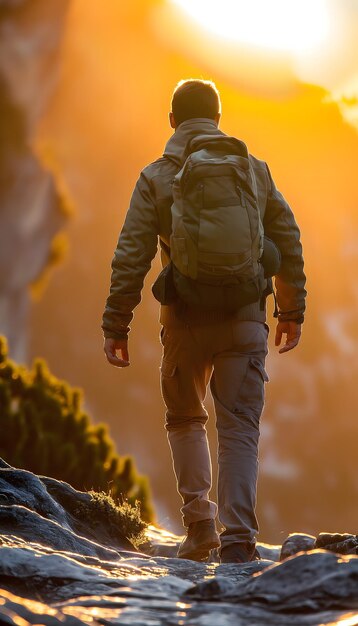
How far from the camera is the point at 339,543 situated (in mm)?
5117

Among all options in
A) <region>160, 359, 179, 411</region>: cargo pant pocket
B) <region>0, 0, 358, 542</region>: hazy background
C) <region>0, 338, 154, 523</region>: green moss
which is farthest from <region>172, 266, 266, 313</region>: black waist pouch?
<region>0, 0, 358, 542</region>: hazy background

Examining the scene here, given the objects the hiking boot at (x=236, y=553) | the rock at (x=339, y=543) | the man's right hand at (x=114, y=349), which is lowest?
the hiking boot at (x=236, y=553)

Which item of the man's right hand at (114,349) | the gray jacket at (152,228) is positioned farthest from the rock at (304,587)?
the man's right hand at (114,349)

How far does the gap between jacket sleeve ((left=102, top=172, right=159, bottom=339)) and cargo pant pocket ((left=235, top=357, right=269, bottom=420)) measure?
74 centimetres

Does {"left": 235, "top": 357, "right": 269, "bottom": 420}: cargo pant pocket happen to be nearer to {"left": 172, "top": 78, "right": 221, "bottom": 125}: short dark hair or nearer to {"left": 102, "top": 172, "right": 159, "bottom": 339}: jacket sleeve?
{"left": 102, "top": 172, "right": 159, "bottom": 339}: jacket sleeve

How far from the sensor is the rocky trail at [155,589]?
3.26 metres

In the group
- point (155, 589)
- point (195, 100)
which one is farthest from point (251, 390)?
point (155, 589)

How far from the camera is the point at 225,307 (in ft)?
17.6

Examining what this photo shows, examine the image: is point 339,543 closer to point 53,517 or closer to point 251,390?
point 251,390

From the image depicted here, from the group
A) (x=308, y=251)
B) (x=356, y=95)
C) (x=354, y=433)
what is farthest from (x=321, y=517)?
(x=356, y=95)

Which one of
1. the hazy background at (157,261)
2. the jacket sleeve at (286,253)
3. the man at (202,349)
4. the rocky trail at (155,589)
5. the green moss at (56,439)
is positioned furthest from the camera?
the hazy background at (157,261)

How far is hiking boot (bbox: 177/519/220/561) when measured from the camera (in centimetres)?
572

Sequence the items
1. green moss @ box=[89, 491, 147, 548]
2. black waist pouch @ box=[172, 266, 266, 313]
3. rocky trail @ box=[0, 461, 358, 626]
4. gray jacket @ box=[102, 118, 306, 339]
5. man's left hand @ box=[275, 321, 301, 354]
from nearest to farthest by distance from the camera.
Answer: rocky trail @ box=[0, 461, 358, 626] < black waist pouch @ box=[172, 266, 266, 313] < gray jacket @ box=[102, 118, 306, 339] < man's left hand @ box=[275, 321, 301, 354] < green moss @ box=[89, 491, 147, 548]

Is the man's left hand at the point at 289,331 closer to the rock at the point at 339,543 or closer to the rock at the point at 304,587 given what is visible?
the rock at the point at 339,543
